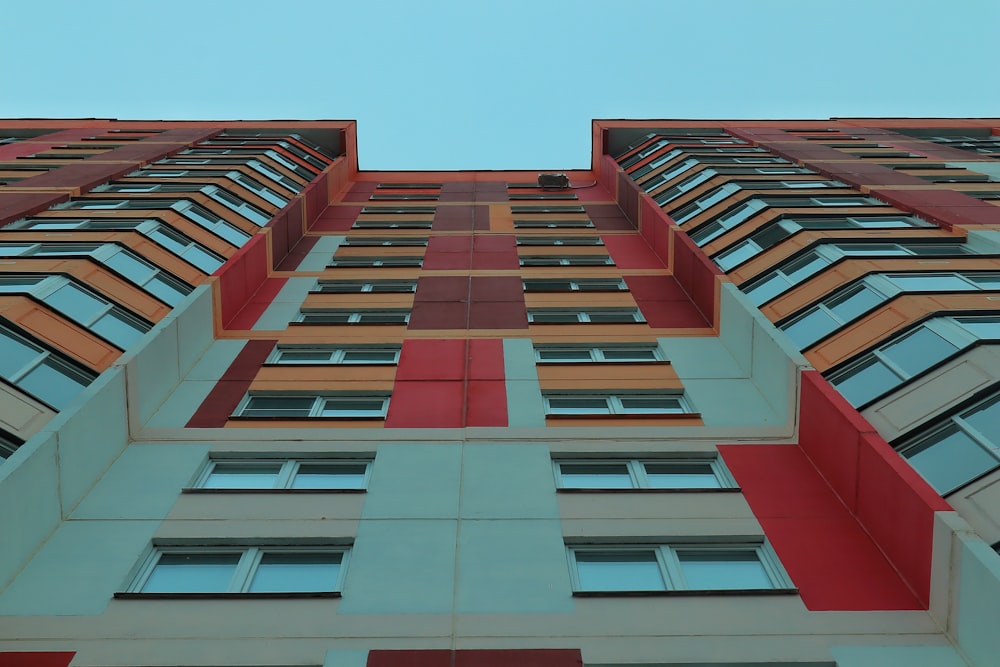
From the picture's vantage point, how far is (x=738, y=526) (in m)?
12.5

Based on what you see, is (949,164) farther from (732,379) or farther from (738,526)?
(738,526)

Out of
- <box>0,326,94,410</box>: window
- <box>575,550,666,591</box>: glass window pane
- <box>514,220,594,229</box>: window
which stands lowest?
→ <box>575,550,666,591</box>: glass window pane

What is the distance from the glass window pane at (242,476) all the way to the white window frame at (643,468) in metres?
5.02

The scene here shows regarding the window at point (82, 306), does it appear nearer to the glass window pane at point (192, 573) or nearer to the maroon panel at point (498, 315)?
the glass window pane at point (192, 573)

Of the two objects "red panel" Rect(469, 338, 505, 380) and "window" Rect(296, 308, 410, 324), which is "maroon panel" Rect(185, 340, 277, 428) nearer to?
"window" Rect(296, 308, 410, 324)

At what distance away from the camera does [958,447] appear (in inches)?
470

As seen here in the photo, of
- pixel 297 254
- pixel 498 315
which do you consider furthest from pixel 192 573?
pixel 297 254

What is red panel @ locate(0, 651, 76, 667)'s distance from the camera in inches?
384

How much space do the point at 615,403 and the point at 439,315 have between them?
21.1 ft

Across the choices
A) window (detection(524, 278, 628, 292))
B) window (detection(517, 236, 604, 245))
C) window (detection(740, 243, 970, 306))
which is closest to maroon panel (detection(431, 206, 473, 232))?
window (detection(517, 236, 604, 245))

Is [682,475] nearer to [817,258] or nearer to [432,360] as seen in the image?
[432,360]

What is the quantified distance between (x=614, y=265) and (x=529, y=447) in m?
13.1

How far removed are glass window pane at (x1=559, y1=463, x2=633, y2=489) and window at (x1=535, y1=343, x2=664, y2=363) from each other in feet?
16.5

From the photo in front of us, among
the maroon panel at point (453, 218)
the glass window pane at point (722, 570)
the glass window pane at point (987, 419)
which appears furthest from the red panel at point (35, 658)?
the maroon panel at point (453, 218)
